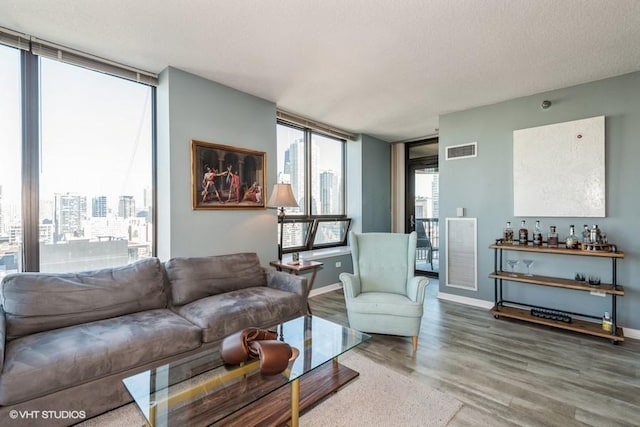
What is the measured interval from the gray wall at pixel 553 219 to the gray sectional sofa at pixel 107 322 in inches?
107

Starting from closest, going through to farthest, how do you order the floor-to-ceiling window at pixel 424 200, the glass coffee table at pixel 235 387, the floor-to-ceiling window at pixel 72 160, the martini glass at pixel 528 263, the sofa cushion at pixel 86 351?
the glass coffee table at pixel 235 387, the sofa cushion at pixel 86 351, the floor-to-ceiling window at pixel 72 160, the martini glass at pixel 528 263, the floor-to-ceiling window at pixel 424 200

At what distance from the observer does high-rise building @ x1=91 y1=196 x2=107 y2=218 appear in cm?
281

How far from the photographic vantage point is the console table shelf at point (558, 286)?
2.81 m

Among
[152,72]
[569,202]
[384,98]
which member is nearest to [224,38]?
[152,72]

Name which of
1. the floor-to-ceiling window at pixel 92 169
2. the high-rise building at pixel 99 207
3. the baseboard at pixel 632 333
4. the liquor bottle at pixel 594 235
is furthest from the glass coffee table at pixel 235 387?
the baseboard at pixel 632 333

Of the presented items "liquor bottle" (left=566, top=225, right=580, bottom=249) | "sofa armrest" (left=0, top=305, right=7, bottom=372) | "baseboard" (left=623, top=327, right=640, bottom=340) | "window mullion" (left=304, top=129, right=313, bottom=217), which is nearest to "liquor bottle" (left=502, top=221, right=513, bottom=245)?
"liquor bottle" (left=566, top=225, right=580, bottom=249)

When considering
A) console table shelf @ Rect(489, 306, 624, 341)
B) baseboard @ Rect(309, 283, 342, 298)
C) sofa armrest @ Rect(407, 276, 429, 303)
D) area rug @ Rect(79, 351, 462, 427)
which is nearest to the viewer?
area rug @ Rect(79, 351, 462, 427)

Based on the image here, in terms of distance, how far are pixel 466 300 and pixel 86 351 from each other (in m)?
4.20

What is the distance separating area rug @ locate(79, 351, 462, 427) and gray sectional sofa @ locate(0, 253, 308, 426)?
14 centimetres

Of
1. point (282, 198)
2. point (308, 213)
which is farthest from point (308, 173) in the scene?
point (282, 198)

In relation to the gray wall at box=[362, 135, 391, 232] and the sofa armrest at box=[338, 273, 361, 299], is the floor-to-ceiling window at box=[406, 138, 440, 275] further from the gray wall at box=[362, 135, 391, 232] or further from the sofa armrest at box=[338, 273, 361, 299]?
the sofa armrest at box=[338, 273, 361, 299]

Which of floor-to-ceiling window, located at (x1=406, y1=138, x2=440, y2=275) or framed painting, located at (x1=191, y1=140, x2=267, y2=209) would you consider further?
floor-to-ceiling window, located at (x1=406, y1=138, x2=440, y2=275)

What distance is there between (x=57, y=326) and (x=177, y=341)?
0.85 metres

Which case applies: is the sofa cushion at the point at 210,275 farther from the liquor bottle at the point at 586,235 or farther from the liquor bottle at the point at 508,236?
the liquor bottle at the point at 586,235
